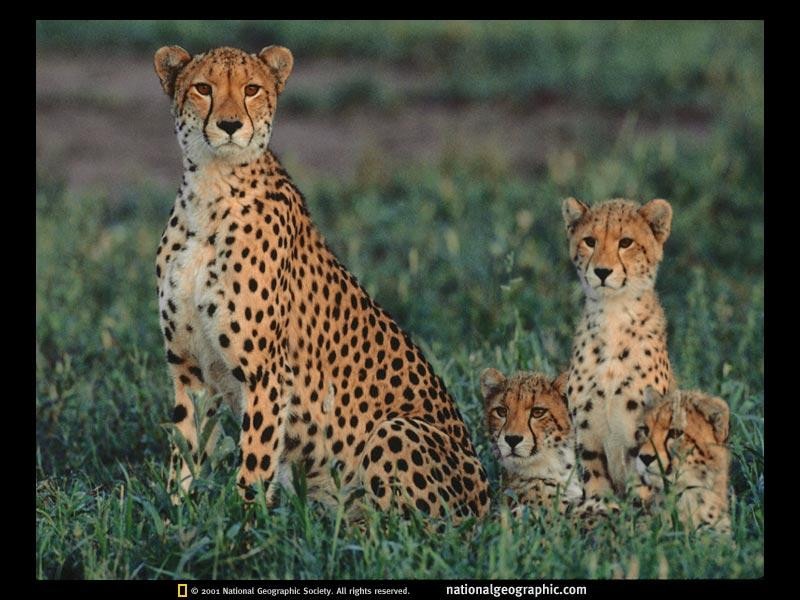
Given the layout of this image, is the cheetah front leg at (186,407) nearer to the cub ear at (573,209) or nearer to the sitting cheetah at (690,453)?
the cub ear at (573,209)

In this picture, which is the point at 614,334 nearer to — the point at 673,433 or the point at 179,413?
the point at 673,433

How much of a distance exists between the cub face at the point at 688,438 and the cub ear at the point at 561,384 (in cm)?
42

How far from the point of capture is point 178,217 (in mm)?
4914

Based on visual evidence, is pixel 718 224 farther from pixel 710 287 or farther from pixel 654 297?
pixel 654 297

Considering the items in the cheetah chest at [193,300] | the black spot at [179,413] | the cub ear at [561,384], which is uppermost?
the cheetah chest at [193,300]

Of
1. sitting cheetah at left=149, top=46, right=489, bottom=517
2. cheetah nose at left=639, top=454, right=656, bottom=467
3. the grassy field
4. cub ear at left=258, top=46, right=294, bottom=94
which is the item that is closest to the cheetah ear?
cheetah nose at left=639, top=454, right=656, bottom=467

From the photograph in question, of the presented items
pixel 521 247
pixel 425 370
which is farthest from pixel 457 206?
pixel 425 370

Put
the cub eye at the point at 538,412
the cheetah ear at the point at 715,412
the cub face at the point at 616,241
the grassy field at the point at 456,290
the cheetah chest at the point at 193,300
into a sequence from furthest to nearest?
the cheetah chest at the point at 193,300 < the cub eye at the point at 538,412 < the cub face at the point at 616,241 < the grassy field at the point at 456,290 < the cheetah ear at the point at 715,412

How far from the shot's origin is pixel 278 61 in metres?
4.76

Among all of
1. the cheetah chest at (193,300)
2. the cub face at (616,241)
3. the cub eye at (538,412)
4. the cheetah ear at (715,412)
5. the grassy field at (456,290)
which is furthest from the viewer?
the cheetah chest at (193,300)

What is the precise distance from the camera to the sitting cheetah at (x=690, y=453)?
431cm

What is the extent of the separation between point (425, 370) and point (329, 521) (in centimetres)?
61

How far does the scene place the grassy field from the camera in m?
4.43

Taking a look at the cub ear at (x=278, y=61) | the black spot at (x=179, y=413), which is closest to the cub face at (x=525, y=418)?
the black spot at (x=179, y=413)
